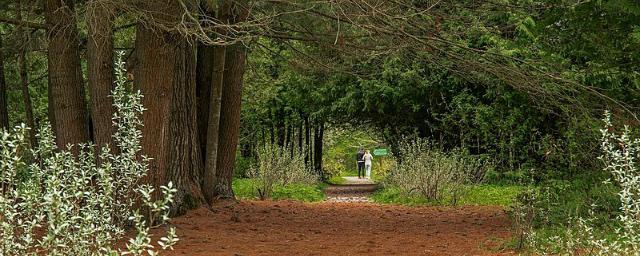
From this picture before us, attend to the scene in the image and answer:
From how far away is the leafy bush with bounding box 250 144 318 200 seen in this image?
16.0 m

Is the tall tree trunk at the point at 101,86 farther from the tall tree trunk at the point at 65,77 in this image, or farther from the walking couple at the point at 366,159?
the walking couple at the point at 366,159

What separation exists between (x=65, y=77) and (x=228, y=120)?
388 centimetres

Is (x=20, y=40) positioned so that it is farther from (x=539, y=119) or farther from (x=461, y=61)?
(x=539, y=119)

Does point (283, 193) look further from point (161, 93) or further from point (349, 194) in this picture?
point (161, 93)

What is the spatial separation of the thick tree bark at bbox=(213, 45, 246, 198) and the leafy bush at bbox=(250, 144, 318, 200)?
3.37 metres

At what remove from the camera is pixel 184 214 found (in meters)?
9.34

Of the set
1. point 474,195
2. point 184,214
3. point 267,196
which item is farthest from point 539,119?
point 184,214

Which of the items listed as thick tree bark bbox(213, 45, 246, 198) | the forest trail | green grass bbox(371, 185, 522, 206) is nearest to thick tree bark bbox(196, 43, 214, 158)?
thick tree bark bbox(213, 45, 246, 198)

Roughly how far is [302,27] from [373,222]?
305cm

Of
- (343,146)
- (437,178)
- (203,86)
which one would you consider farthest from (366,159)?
(203,86)

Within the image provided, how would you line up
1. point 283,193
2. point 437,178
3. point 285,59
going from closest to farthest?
point 285,59 < point 437,178 < point 283,193

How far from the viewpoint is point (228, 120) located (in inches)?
468

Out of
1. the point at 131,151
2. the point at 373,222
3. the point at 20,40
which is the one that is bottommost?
the point at 373,222

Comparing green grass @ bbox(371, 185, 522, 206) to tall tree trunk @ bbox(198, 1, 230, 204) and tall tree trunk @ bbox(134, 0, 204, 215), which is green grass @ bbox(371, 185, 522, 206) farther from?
tall tree trunk @ bbox(134, 0, 204, 215)
